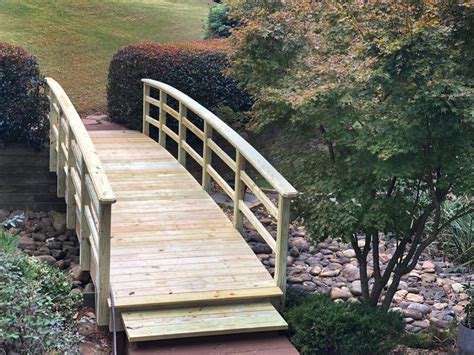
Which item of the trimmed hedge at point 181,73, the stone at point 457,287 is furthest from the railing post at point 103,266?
the trimmed hedge at point 181,73

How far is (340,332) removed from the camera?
513 cm

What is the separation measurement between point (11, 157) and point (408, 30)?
5524 mm

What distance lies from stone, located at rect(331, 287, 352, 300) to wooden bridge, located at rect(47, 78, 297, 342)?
110 centimetres

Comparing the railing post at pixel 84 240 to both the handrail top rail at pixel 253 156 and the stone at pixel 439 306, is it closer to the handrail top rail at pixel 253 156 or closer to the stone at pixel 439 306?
the handrail top rail at pixel 253 156

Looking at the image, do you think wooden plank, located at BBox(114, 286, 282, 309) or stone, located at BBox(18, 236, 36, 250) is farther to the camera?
stone, located at BBox(18, 236, 36, 250)

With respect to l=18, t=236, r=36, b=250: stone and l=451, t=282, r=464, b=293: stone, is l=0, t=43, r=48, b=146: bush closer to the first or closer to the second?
l=18, t=236, r=36, b=250: stone

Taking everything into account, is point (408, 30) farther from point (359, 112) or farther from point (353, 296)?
point (353, 296)

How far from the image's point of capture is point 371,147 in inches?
191

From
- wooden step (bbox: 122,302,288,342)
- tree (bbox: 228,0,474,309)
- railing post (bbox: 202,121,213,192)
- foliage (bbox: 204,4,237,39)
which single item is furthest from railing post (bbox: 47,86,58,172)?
foliage (bbox: 204,4,237,39)

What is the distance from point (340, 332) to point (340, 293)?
5.81 ft

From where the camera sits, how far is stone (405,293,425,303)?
6.99 meters

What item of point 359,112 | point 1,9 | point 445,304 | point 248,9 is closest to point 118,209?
point 248,9

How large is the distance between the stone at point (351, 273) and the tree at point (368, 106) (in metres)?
1.39

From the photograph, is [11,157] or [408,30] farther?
[11,157]
